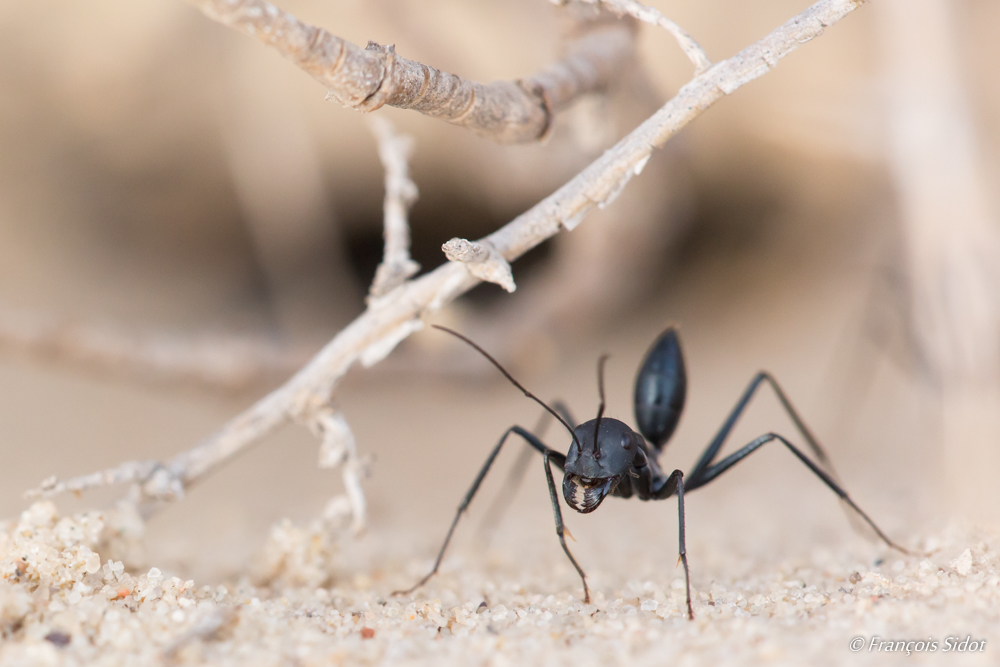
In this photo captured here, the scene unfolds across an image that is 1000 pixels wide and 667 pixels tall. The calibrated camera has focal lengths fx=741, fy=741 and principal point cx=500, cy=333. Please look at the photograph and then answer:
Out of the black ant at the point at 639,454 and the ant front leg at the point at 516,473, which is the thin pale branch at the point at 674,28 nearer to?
the black ant at the point at 639,454

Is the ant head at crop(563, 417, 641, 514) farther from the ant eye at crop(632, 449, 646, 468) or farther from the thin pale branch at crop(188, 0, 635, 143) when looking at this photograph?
the thin pale branch at crop(188, 0, 635, 143)

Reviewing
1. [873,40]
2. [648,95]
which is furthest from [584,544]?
[873,40]

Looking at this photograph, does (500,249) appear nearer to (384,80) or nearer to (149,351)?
(384,80)

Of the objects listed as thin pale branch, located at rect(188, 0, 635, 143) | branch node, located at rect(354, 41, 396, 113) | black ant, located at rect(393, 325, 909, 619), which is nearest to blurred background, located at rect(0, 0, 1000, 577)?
black ant, located at rect(393, 325, 909, 619)

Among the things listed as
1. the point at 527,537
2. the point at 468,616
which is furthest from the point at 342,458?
the point at 527,537

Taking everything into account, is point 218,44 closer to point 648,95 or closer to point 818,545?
point 648,95
